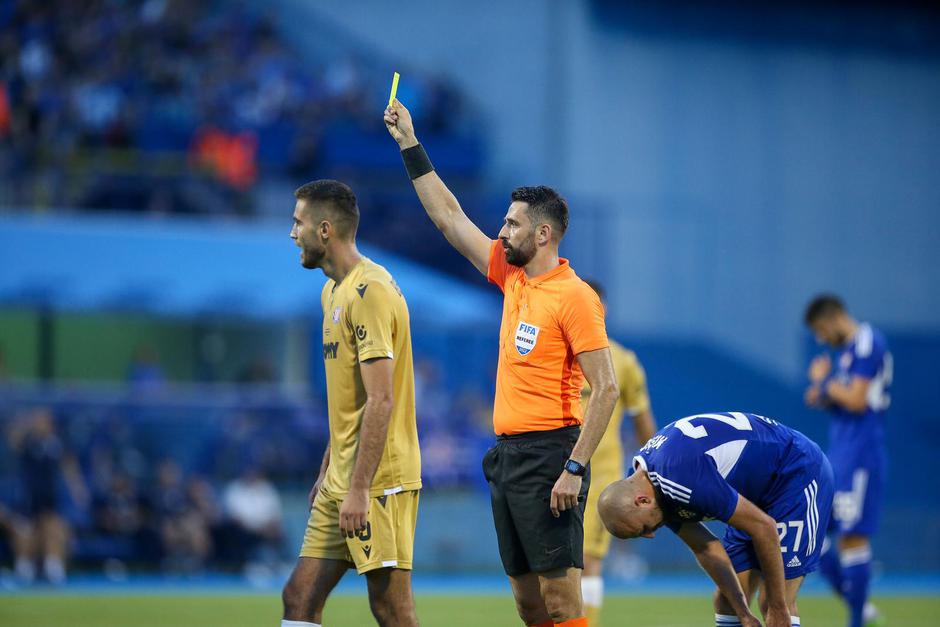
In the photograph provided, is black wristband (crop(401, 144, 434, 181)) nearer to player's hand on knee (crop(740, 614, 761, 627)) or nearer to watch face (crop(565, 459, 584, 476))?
watch face (crop(565, 459, 584, 476))

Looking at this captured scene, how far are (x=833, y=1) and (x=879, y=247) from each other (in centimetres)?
490

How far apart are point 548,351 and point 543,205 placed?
0.78 m

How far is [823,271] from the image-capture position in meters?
26.8

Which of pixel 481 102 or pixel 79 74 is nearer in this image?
pixel 79 74

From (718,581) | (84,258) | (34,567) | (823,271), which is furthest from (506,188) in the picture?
(718,581)

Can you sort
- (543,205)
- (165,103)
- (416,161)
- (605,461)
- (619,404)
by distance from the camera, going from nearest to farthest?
(543,205) < (416,161) < (605,461) < (619,404) < (165,103)

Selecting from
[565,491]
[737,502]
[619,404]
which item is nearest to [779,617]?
[737,502]

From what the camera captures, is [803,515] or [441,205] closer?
[803,515]

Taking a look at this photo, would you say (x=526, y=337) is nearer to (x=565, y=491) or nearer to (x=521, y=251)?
(x=521, y=251)

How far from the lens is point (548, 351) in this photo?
7219 mm

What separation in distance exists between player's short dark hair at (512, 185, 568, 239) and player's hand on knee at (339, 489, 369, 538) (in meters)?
1.70

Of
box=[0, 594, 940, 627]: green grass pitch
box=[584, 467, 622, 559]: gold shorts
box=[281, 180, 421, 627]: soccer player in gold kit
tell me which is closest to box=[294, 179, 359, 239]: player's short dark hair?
box=[281, 180, 421, 627]: soccer player in gold kit

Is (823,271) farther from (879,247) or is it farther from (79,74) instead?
(79,74)

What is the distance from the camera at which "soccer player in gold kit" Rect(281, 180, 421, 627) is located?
686cm
